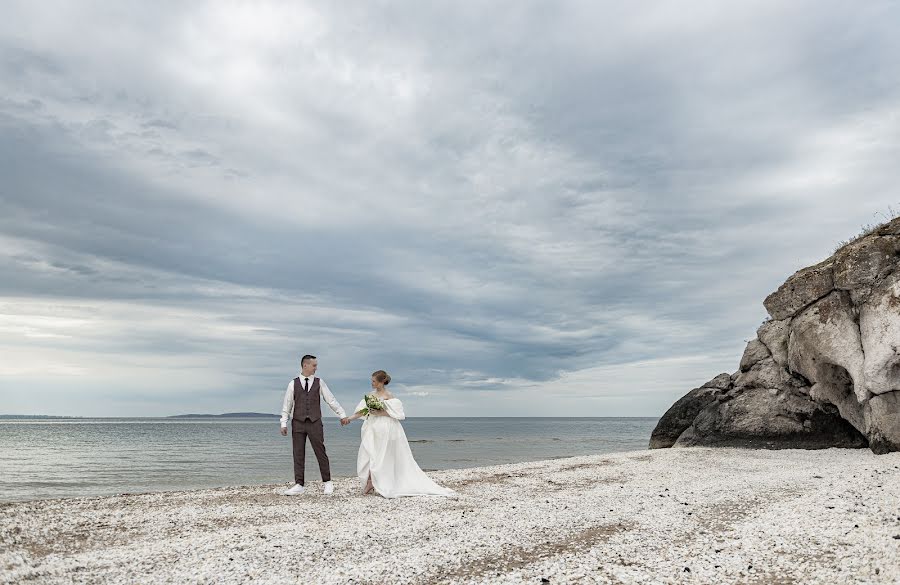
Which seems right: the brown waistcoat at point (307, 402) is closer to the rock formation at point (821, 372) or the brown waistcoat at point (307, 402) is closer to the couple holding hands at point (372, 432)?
the couple holding hands at point (372, 432)

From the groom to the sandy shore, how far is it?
1.04 meters

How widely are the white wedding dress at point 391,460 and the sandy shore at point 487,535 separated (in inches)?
25.4

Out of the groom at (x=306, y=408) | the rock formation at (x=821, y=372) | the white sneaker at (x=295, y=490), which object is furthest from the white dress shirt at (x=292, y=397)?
the rock formation at (x=821, y=372)

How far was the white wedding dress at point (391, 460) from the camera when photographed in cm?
1420

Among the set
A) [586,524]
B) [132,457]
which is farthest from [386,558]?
[132,457]

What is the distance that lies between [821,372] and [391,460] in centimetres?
1791

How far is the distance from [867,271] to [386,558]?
67.3 feet

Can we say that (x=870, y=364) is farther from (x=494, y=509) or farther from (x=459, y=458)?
(x=459, y=458)

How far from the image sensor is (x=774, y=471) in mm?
18078

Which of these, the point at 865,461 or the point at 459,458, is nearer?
the point at 865,461

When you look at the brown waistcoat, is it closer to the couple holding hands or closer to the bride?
the couple holding hands

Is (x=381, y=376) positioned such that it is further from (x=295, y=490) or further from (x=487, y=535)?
(x=487, y=535)

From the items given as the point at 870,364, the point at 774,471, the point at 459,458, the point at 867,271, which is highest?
the point at 867,271

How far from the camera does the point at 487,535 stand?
9.48 metres
